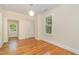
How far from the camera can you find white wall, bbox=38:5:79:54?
3.07 metres

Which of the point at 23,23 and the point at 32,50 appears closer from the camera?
the point at 32,50

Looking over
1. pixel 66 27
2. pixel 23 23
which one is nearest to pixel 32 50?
pixel 66 27

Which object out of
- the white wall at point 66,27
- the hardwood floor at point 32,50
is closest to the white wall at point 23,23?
the hardwood floor at point 32,50

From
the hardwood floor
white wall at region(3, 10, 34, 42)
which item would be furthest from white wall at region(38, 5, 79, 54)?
white wall at region(3, 10, 34, 42)

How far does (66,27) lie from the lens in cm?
356

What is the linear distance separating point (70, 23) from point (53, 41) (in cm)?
168

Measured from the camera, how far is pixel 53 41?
464cm

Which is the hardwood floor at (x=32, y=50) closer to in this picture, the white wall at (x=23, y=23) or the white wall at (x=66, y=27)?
the white wall at (x=66, y=27)

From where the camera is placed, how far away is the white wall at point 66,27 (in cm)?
307

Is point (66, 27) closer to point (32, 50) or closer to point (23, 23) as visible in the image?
point (32, 50)

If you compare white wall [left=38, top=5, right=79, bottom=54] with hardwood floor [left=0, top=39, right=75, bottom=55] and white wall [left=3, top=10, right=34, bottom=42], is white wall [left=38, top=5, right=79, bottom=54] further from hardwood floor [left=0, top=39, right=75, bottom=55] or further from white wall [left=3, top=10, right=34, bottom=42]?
white wall [left=3, top=10, right=34, bottom=42]

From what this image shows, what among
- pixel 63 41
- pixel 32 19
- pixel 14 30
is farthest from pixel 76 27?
pixel 14 30

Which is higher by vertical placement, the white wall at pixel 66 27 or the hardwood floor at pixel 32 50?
the white wall at pixel 66 27

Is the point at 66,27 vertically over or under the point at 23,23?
under
